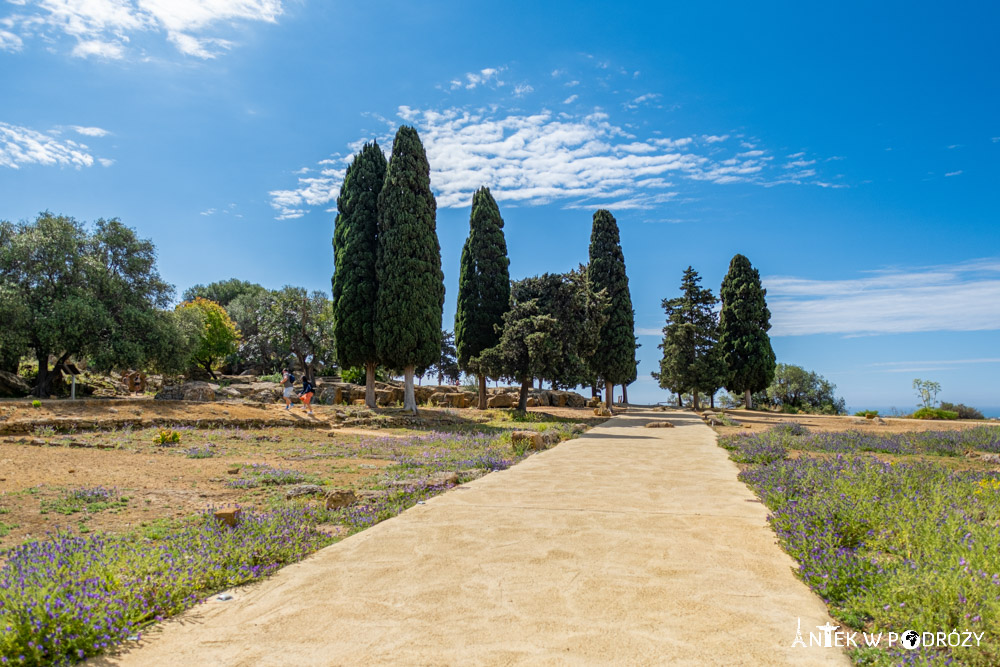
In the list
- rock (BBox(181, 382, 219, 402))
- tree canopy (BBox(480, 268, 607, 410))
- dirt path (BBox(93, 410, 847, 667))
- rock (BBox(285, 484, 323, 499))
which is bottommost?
rock (BBox(285, 484, 323, 499))

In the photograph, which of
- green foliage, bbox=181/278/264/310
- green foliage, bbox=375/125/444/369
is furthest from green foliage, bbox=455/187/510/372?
green foliage, bbox=181/278/264/310

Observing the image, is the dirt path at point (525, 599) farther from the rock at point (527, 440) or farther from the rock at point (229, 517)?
the rock at point (527, 440)

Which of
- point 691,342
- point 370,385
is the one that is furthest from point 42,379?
point 691,342

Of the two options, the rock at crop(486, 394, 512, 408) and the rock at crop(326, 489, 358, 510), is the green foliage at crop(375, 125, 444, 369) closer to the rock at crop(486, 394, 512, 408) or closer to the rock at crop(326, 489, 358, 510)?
the rock at crop(486, 394, 512, 408)

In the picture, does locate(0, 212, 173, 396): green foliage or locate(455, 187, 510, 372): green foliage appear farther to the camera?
locate(455, 187, 510, 372): green foliage

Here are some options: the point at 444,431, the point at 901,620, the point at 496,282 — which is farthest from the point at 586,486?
the point at 496,282

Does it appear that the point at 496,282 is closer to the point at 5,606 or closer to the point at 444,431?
the point at 444,431

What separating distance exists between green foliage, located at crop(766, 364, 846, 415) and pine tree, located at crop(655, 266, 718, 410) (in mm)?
8866

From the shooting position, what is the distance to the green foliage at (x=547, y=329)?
2403 centimetres

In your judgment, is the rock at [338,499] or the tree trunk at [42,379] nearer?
the rock at [338,499]

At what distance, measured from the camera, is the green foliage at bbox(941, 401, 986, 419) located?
30.4m

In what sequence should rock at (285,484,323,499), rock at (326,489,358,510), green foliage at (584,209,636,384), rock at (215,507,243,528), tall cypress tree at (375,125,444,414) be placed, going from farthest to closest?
1. green foliage at (584,209,636,384)
2. tall cypress tree at (375,125,444,414)
3. rock at (285,484,323,499)
4. rock at (326,489,358,510)
5. rock at (215,507,243,528)

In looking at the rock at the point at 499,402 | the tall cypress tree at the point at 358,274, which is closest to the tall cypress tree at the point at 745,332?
the rock at the point at 499,402

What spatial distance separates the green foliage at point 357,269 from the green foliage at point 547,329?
17.6 ft
